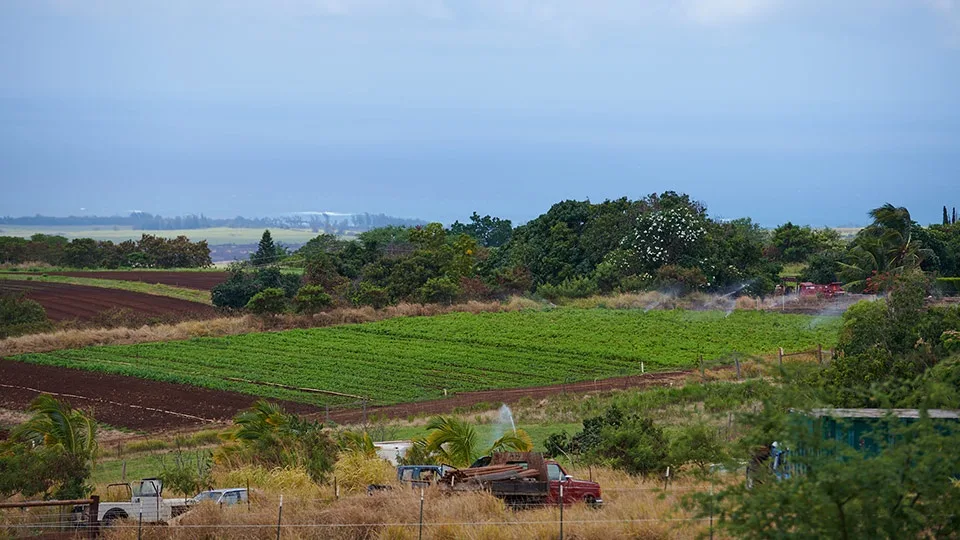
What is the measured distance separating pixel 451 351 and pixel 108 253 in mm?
77234

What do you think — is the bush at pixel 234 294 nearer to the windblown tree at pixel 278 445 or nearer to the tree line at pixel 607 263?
the tree line at pixel 607 263

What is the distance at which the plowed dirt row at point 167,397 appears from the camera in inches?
1554

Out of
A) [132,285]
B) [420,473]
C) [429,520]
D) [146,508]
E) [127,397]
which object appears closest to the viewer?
[429,520]

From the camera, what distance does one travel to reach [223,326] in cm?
6394

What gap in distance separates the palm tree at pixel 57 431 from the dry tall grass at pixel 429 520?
24.4ft

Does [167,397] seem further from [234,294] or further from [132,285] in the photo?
[132,285]

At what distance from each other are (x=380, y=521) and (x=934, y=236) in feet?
230

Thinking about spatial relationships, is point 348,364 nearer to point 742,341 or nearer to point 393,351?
point 393,351

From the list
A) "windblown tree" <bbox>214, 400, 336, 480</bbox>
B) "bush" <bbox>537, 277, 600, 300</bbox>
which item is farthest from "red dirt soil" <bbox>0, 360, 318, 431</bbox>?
"bush" <bbox>537, 277, 600, 300</bbox>

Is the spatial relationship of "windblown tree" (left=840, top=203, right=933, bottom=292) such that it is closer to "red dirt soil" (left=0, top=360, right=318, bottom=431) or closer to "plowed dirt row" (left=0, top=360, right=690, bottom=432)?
"plowed dirt row" (left=0, top=360, right=690, bottom=432)

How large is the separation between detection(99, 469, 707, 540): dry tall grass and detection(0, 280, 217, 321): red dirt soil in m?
54.1

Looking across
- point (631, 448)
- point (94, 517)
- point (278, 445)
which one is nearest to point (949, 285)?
point (631, 448)

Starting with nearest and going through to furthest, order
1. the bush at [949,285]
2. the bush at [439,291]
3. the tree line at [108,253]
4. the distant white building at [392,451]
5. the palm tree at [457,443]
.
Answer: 1. the palm tree at [457,443]
2. the distant white building at [392,451]
3. the bush at [949,285]
4. the bush at [439,291]
5. the tree line at [108,253]

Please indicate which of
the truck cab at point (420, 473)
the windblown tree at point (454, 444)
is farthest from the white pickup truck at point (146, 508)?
the windblown tree at point (454, 444)
